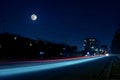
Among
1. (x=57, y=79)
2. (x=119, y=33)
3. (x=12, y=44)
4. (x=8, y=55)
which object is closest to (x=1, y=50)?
(x=8, y=55)

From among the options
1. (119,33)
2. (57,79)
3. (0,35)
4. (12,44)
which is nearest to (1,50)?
(12,44)

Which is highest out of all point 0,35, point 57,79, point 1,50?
point 0,35

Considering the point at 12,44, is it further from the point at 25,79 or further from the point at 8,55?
the point at 25,79

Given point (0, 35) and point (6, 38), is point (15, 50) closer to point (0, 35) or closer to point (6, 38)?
point (6, 38)

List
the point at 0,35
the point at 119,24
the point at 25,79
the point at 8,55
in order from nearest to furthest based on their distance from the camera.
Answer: the point at 25,79, the point at 119,24, the point at 8,55, the point at 0,35

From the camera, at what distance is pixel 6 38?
4173 inches

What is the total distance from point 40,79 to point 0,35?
296ft

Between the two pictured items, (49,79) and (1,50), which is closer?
(49,79)

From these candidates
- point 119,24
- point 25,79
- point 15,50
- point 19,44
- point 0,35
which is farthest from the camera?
point 0,35

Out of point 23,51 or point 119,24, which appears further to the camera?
point 23,51

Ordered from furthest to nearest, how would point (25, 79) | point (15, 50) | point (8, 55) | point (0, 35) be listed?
1. point (0, 35)
2. point (15, 50)
3. point (8, 55)
4. point (25, 79)

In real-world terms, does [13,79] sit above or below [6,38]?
below

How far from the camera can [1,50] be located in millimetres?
86000

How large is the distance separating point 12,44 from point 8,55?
13.9 metres
